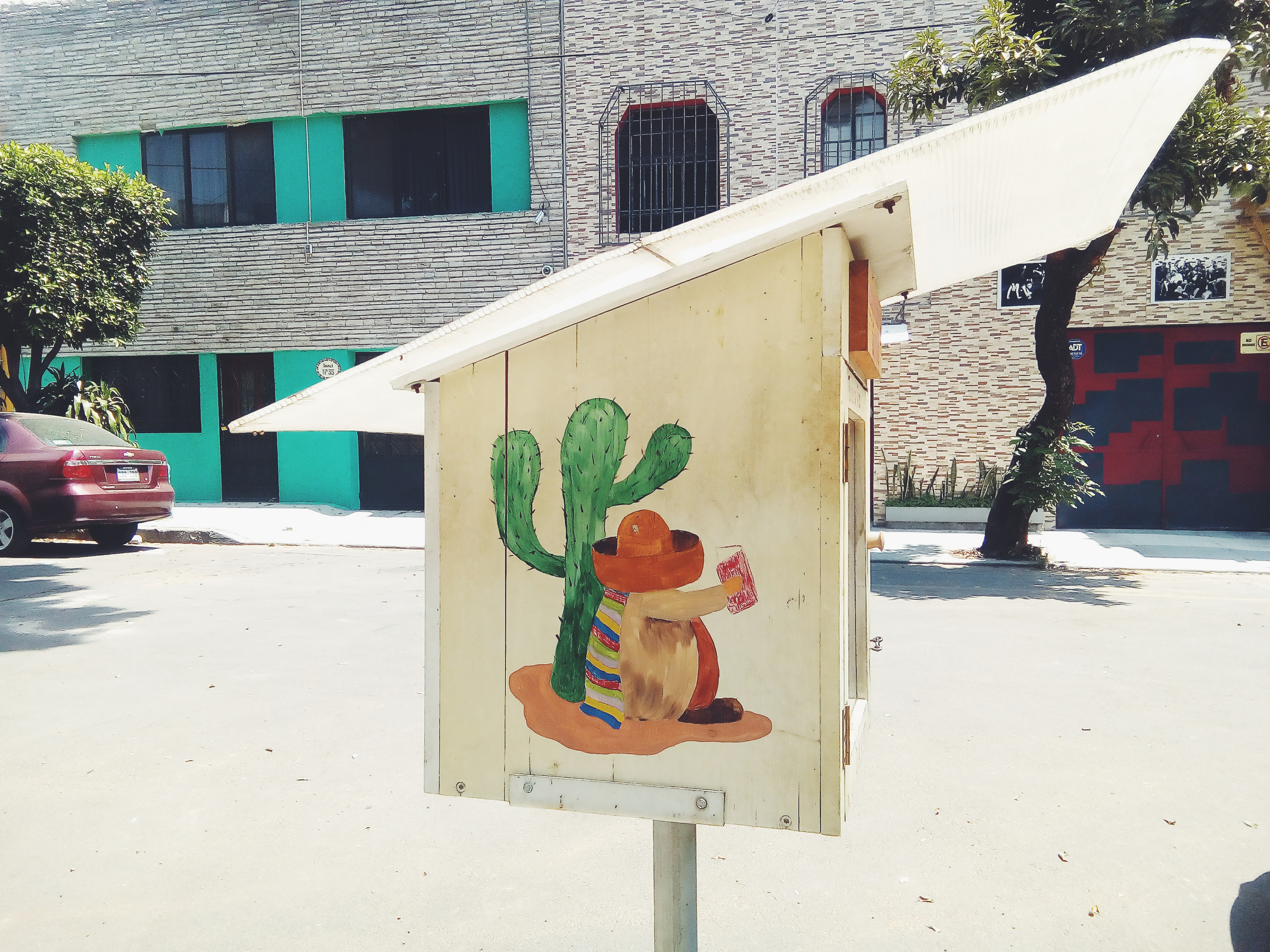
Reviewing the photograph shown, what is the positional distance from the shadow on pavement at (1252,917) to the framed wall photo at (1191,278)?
1307cm

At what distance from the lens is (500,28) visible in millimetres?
15938

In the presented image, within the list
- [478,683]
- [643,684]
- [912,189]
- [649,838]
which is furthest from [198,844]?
[912,189]

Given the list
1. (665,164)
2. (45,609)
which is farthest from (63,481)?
(665,164)

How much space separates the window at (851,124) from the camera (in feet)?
49.3

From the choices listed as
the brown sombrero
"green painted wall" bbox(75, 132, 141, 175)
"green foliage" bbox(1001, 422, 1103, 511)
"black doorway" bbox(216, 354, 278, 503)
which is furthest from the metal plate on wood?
"green painted wall" bbox(75, 132, 141, 175)

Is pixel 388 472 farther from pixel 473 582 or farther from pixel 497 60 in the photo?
pixel 473 582

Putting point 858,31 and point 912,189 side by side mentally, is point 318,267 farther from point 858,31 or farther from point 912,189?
point 912,189

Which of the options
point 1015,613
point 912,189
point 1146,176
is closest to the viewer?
point 912,189

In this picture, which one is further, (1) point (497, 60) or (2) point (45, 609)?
(1) point (497, 60)

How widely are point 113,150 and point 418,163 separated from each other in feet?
19.7

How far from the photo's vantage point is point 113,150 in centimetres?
1759

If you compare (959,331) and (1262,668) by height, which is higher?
(959,331)

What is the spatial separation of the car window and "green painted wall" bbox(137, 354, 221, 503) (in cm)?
520

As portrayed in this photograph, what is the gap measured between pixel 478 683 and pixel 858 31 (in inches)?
608
